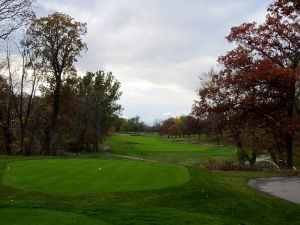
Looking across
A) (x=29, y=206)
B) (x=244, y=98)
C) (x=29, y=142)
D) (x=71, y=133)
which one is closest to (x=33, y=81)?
(x=29, y=142)

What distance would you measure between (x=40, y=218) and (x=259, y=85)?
16873 millimetres

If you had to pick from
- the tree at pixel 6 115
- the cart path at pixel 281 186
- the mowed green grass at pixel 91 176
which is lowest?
the cart path at pixel 281 186

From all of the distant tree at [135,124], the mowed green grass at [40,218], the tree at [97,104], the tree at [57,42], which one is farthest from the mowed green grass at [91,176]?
the distant tree at [135,124]

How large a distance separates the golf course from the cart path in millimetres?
915

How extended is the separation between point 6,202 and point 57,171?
5035mm

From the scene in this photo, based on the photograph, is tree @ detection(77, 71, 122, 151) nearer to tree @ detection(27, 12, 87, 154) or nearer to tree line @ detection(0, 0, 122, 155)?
tree line @ detection(0, 0, 122, 155)

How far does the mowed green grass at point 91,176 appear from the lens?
546 inches

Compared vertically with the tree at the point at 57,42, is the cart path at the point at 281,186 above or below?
below

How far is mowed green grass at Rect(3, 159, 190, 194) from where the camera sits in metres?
13.9

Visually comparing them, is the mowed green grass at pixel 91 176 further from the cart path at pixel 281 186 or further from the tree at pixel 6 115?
the tree at pixel 6 115

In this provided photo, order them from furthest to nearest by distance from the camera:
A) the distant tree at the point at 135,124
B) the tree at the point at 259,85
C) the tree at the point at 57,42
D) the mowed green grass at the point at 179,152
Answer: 1. the distant tree at the point at 135,124
2. the mowed green grass at the point at 179,152
3. the tree at the point at 57,42
4. the tree at the point at 259,85

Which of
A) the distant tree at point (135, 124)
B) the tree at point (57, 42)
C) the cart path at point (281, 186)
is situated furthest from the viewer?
the distant tree at point (135, 124)

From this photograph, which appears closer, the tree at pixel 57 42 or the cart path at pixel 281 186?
the cart path at pixel 281 186

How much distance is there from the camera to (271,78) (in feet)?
73.9
